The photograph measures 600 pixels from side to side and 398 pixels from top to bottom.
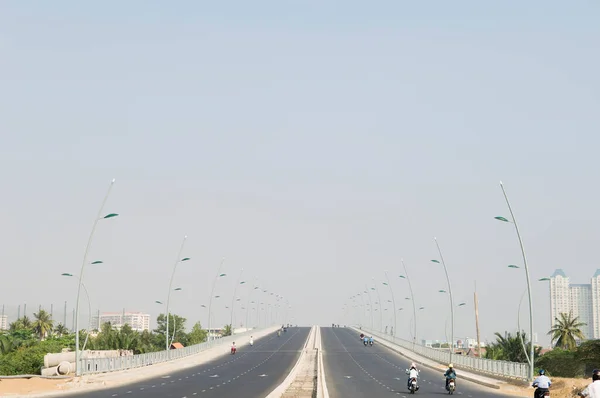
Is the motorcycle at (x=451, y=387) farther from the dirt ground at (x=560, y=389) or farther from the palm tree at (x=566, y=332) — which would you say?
the palm tree at (x=566, y=332)

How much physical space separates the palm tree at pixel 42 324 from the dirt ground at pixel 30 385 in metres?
141

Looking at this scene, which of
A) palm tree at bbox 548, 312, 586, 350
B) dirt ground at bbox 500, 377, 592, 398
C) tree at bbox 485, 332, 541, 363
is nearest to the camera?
dirt ground at bbox 500, 377, 592, 398

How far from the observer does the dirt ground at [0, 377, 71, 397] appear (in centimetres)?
4647

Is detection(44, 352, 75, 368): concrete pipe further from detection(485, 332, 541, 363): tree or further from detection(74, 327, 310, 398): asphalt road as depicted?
detection(485, 332, 541, 363): tree

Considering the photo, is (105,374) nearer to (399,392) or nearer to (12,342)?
(399,392)

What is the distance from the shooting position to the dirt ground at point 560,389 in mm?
42406

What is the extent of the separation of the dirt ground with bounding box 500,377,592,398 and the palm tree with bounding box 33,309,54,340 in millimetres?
152134

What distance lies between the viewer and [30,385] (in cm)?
5091

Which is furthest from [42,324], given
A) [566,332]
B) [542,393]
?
[542,393]

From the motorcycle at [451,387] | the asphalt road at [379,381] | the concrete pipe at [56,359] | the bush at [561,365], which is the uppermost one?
the concrete pipe at [56,359]

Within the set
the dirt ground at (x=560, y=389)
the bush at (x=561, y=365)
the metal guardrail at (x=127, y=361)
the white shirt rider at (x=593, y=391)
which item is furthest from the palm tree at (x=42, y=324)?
the white shirt rider at (x=593, y=391)

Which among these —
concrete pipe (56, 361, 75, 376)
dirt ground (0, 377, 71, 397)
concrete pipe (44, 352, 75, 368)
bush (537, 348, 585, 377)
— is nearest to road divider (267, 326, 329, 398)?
dirt ground (0, 377, 71, 397)

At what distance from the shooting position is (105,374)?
6216cm

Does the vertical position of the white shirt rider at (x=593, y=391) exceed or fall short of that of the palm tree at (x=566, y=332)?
it exceeds it
